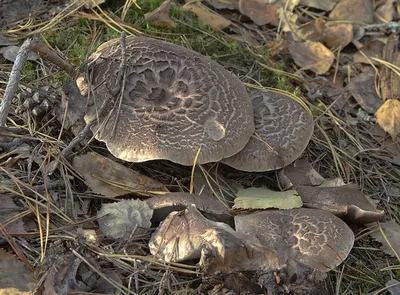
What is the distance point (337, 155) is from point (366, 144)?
0.54m

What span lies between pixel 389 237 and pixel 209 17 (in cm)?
307

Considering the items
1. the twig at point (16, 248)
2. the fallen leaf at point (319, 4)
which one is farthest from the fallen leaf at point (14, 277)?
the fallen leaf at point (319, 4)

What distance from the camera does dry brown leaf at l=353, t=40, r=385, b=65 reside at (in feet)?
18.0

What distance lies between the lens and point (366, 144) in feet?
15.3

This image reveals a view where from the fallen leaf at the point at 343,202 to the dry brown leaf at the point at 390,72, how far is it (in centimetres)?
182

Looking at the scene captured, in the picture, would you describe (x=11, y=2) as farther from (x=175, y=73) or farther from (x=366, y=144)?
(x=366, y=144)

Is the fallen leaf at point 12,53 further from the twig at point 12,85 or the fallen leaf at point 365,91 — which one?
the fallen leaf at point 365,91

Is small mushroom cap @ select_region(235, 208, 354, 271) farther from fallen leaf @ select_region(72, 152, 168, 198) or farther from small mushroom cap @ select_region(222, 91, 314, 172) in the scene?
fallen leaf @ select_region(72, 152, 168, 198)

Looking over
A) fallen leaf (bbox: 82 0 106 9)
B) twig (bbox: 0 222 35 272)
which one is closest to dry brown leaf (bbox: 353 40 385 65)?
fallen leaf (bbox: 82 0 106 9)

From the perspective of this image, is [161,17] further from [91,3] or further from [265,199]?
[265,199]

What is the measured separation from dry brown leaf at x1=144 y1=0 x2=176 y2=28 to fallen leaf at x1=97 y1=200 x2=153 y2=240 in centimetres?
235

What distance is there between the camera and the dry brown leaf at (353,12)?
5867 mm

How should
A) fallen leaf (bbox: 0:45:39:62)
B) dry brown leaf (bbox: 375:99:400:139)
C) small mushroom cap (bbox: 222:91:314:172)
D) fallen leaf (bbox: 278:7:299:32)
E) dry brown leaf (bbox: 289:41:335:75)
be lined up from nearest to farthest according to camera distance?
small mushroom cap (bbox: 222:91:314:172) < fallen leaf (bbox: 0:45:39:62) < dry brown leaf (bbox: 375:99:400:139) < dry brown leaf (bbox: 289:41:335:75) < fallen leaf (bbox: 278:7:299:32)

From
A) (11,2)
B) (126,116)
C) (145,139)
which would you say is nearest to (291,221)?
(145,139)
